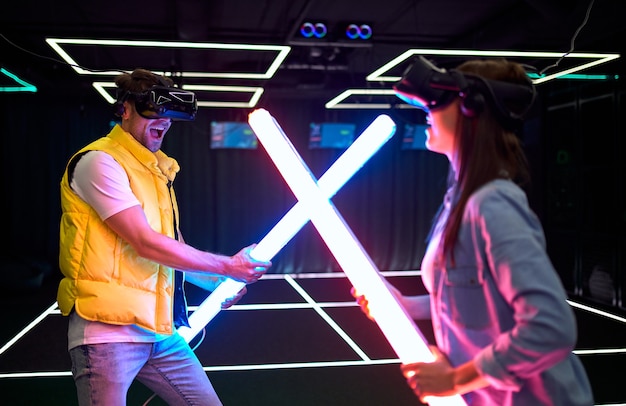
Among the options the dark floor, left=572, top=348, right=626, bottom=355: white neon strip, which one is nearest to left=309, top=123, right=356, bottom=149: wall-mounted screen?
the dark floor

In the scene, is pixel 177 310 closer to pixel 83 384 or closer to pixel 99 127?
pixel 83 384

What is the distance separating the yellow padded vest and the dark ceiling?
13.0 feet

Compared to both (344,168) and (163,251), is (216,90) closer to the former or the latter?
(163,251)

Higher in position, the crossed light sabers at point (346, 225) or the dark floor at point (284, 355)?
the crossed light sabers at point (346, 225)

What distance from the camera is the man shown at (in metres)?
1.71

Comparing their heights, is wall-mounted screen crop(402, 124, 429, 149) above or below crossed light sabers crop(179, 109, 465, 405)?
above

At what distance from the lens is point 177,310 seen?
1927mm

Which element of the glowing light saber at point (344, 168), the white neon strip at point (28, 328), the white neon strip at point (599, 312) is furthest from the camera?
the white neon strip at point (599, 312)

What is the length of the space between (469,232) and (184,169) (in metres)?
9.11

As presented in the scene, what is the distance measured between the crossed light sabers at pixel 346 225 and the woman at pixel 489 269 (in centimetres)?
6

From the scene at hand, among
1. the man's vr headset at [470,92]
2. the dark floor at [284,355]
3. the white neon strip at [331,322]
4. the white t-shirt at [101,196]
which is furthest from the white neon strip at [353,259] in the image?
the white neon strip at [331,322]

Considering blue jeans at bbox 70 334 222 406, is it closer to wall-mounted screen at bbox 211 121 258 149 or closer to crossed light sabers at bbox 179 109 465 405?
crossed light sabers at bbox 179 109 465 405

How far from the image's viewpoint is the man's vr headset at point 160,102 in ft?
6.19

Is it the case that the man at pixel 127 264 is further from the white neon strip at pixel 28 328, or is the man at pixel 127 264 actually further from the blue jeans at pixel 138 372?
the white neon strip at pixel 28 328
